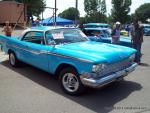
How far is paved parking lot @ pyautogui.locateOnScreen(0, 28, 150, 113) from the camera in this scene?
4.91 meters

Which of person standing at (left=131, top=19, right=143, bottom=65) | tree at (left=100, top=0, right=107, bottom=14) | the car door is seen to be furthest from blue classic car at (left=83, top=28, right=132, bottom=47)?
tree at (left=100, top=0, right=107, bottom=14)

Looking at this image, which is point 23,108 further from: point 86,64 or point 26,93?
point 86,64

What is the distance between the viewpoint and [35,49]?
671 centimetres

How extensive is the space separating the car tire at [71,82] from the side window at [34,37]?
1295mm

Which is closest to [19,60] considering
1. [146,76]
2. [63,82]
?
[63,82]

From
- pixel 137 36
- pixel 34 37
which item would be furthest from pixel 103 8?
pixel 34 37

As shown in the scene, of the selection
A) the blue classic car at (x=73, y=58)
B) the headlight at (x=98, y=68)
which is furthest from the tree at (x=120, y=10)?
the headlight at (x=98, y=68)

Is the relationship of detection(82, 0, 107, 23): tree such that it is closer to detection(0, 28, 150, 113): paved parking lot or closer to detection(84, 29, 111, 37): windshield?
detection(84, 29, 111, 37): windshield

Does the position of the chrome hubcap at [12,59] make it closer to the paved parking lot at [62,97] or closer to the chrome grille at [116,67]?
the paved parking lot at [62,97]

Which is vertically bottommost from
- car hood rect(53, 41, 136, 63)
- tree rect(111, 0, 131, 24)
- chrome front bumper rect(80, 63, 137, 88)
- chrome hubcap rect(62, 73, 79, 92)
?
chrome hubcap rect(62, 73, 79, 92)

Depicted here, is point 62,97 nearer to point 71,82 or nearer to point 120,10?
point 71,82

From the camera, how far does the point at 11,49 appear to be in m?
8.19

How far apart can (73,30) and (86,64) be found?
2.17 metres

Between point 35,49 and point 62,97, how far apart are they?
1.78 metres
